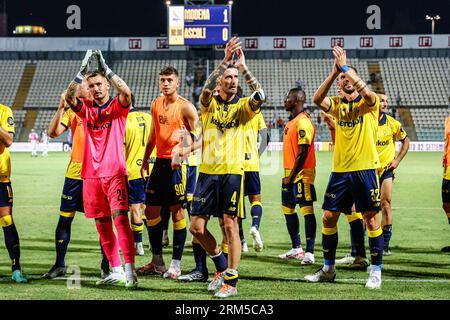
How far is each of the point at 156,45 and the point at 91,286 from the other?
186 feet

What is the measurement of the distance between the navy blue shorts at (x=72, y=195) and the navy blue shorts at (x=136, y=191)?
1511mm

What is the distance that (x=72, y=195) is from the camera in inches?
337

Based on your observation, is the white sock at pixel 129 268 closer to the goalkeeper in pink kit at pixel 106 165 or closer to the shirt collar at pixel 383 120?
the goalkeeper in pink kit at pixel 106 165

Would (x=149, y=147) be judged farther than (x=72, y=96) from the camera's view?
Yes

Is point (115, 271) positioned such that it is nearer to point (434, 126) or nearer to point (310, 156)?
point (310, 156)

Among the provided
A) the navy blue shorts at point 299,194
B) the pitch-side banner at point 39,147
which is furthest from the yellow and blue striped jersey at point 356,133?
the pitch-side banner at point 39,147

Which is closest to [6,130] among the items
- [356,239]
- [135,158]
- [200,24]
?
[135,158]

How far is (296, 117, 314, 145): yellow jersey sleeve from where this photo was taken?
32.1 feet

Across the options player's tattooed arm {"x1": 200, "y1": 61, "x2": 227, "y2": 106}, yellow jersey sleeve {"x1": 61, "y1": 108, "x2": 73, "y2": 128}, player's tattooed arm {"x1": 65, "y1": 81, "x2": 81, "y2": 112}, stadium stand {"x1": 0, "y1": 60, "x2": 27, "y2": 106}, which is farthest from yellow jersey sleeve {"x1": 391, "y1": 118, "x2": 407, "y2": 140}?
stadium stand {"x1": 0, "y1": 60, "x2": 27, "y2": 106}

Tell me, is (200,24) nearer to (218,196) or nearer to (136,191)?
(136,191)

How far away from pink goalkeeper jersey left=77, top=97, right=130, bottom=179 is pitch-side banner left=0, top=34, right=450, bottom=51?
54960mm

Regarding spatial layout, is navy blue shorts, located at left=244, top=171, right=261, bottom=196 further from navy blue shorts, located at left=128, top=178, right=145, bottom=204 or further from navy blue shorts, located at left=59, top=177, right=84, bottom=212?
navy blue shorts, located at left=59, top=177, right=84, bottom=212

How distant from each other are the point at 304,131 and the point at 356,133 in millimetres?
1856
